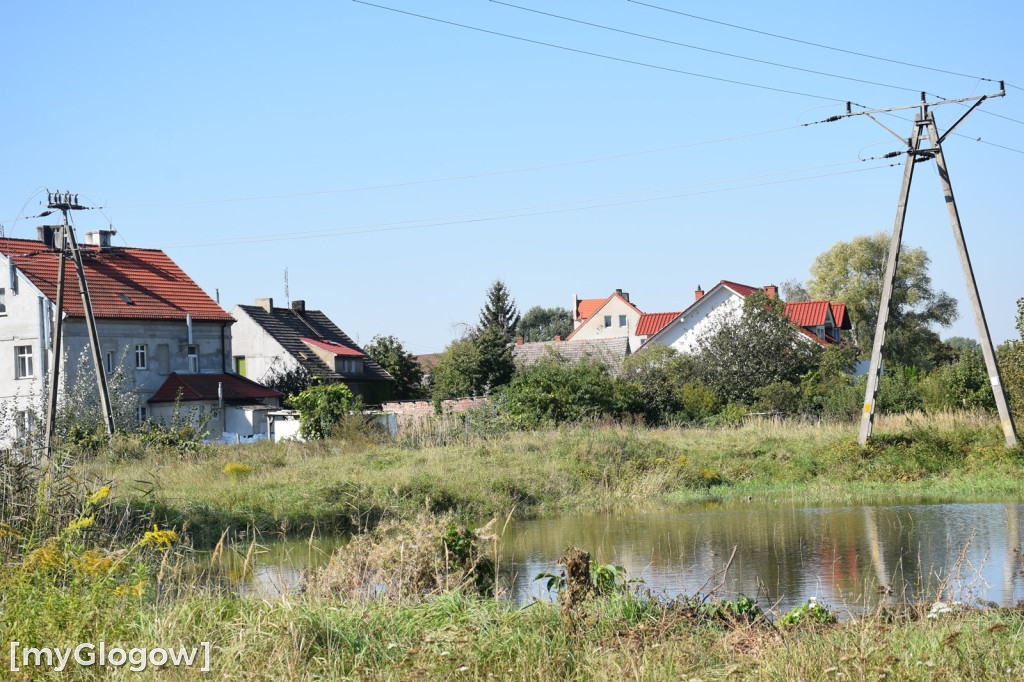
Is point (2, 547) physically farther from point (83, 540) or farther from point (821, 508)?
point (821, 508)

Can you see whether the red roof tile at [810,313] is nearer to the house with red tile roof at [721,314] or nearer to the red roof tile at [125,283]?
the house with red tile roof at [721,314]

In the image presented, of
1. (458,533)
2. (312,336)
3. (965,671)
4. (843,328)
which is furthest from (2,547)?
(843,328)

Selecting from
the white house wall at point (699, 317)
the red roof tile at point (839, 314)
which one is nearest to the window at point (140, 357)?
the white house wall at point (699, 317)

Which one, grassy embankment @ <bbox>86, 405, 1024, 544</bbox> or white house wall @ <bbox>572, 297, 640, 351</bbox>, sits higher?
white house wall @ <bbox>572, 297, 640, 351</bbox>

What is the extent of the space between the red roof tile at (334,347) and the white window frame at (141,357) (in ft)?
36.7

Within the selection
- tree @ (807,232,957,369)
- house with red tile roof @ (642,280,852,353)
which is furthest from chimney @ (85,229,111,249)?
tree @ (807,232,957,369)

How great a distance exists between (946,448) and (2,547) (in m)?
23.8

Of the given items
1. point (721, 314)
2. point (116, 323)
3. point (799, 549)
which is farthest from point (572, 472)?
point (721, 314)

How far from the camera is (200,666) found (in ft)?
22.7

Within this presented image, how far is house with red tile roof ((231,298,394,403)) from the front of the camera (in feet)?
176

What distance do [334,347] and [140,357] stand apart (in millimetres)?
12726

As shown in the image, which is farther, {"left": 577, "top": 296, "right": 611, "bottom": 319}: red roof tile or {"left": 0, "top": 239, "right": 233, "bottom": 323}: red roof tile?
{"left": 577, "top": 296, "right": 611, "bottom": 319}: red roof tile

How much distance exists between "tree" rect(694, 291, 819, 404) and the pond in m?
18.6

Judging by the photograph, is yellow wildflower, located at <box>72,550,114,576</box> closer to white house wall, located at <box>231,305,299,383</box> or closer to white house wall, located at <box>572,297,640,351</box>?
white house wall, located at <box>231,305,299,383</box>
